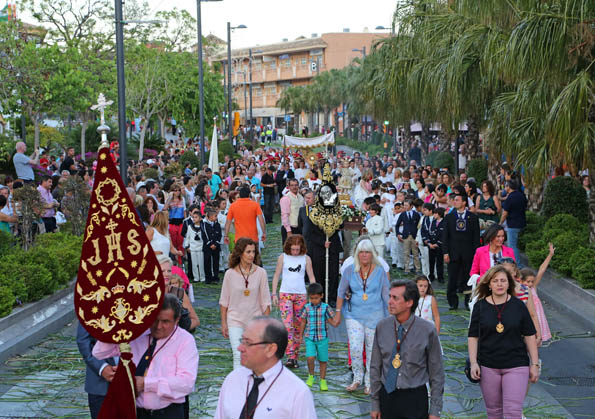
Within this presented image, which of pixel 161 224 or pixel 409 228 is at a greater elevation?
pixel 161 224

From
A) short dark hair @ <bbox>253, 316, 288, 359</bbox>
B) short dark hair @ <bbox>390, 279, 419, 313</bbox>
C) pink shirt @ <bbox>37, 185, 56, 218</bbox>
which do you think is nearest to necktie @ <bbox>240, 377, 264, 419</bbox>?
short dark hair @ <bbox>253, 316, 288, 359</bbox>

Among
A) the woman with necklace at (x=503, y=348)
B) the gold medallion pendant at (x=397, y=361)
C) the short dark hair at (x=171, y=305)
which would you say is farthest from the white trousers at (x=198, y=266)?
the short dark hair at (x=171, y=305)

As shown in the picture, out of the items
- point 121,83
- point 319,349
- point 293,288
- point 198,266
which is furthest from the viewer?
point 198,266

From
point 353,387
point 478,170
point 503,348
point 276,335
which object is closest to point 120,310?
point 276,335

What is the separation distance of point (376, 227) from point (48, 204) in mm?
6110

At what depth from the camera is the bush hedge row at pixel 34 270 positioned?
39.1ft

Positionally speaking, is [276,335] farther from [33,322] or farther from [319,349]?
[33,322]

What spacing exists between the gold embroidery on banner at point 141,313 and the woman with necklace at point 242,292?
3.35m

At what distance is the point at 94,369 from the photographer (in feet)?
18.5

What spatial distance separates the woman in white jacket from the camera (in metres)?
15.2

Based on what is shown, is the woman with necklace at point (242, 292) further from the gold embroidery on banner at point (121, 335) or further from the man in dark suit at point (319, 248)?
the man in dark suit at point (319, 248)

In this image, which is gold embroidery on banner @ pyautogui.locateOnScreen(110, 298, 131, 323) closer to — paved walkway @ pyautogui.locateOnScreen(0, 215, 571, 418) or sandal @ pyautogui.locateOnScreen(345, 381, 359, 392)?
paved walkway @ pyautogui.locateOnScreen(0, 215, 571, 418)

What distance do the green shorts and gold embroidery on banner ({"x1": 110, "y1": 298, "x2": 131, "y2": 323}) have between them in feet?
13.5

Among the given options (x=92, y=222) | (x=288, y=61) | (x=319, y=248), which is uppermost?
(x=288, y=61)
